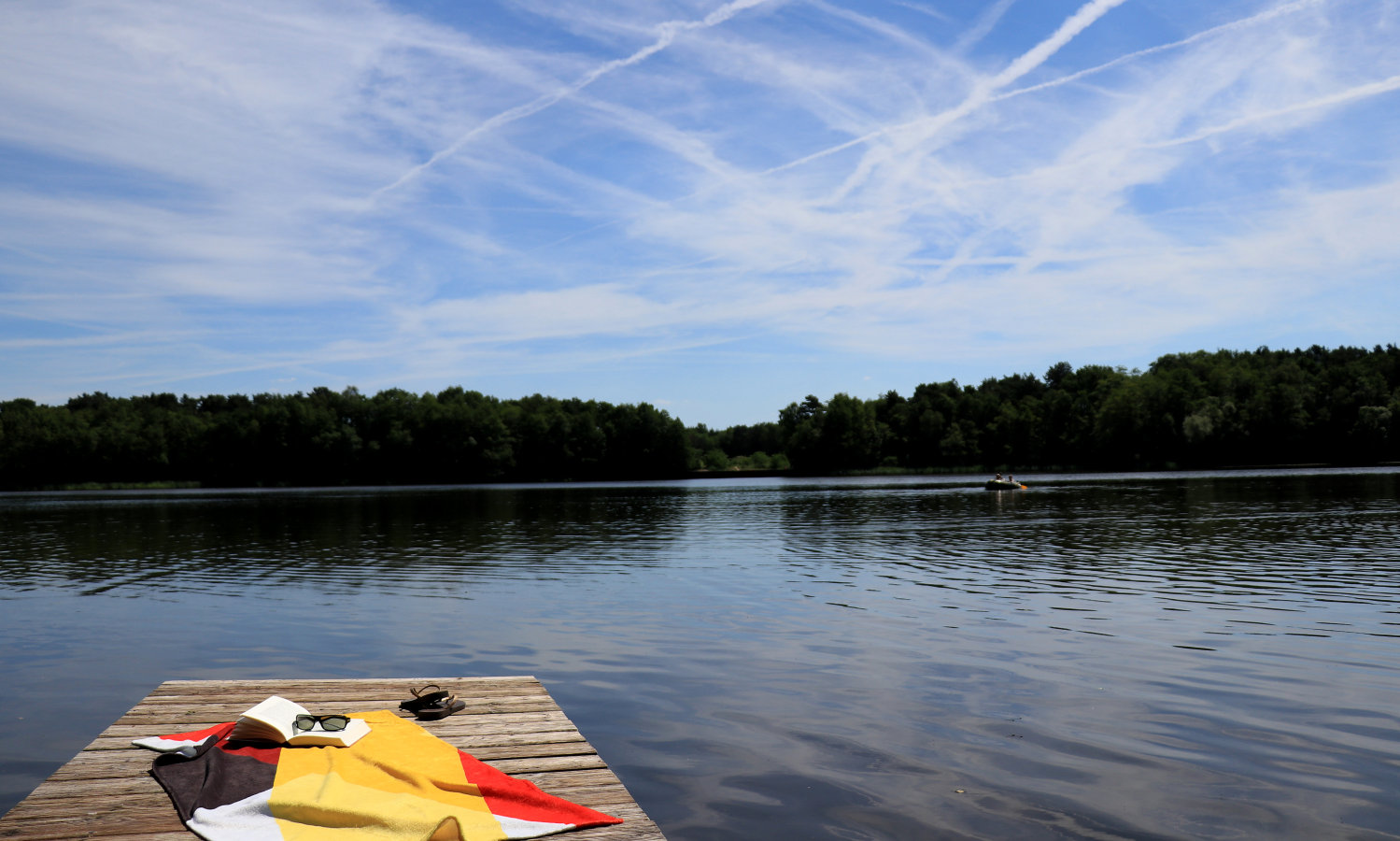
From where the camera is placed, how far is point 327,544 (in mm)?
35031

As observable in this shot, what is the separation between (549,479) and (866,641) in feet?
496

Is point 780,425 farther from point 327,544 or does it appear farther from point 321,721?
point 321,721

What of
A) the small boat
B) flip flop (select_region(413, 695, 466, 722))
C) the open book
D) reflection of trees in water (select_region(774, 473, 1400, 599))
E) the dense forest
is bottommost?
reflection of trees in water (select_region(774, 473, 1400, 599))

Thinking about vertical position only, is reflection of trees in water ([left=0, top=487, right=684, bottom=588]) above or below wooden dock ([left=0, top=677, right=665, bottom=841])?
below

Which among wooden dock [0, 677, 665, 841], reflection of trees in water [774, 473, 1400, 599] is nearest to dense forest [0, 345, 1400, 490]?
reflection of trees in water [774, 473, 1400, 599]

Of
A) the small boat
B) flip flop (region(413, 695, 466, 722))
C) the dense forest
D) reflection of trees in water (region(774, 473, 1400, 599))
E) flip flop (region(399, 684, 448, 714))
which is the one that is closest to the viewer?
flip flop (region(413, 695, 466, 722))

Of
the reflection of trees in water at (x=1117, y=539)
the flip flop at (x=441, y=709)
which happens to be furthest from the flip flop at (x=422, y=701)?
the reflection of trees in water at (x=1117, y=539)

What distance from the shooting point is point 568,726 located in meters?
8.31

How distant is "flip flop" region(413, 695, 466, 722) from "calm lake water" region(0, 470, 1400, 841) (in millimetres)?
1565

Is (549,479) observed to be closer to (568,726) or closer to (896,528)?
(896,528)

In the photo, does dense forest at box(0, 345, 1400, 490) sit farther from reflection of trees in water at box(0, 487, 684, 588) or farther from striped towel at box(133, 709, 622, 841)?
striped towel at box(133, 709, 622, 841)

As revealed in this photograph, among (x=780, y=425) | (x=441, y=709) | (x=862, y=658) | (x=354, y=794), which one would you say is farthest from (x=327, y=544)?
(x=780, y=425)

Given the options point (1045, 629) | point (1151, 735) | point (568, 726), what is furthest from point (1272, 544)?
point (568, 726)

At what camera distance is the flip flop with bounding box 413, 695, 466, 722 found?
28.1 feet
